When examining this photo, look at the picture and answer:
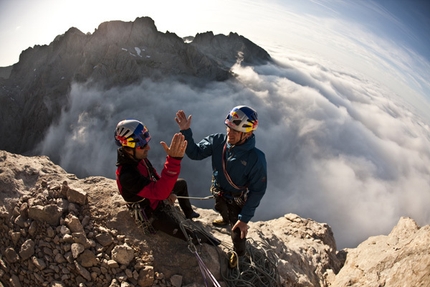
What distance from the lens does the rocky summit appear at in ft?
13.5

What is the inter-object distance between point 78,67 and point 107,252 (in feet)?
340

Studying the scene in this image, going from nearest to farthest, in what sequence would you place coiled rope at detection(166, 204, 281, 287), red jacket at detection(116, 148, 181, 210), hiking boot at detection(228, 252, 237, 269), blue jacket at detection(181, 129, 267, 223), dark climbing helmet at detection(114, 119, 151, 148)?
1. red jacket at detection(116, 148, 181, 210)
2. dark climbing helmet at detection(114, 119, 151, 148)
3. coiled rope at detection(166, 204, 281, 287)
4. blue jacket at detection(181, 129, 267, 223)
5. hiking boot at detection(228, 252, 237, 269)

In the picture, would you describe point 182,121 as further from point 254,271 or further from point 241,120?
point 254,271

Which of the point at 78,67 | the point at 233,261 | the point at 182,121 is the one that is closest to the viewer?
the point at 233,261

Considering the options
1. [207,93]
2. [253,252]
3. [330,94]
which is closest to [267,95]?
[207,93]

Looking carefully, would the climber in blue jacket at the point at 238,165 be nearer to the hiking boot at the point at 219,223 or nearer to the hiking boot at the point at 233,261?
the hiking boot at the point at 233,261

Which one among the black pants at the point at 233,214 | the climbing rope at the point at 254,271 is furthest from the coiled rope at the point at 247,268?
the black pants at the point at 233,214

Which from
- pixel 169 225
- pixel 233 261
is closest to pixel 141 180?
pixel 169 225

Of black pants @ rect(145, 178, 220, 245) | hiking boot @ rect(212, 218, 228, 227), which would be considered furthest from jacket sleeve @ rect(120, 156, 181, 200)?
hiking boot @ rect(212, 218, 228, 227)

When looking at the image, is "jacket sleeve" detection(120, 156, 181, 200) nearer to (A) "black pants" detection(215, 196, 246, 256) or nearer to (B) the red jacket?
(B) the red jacket

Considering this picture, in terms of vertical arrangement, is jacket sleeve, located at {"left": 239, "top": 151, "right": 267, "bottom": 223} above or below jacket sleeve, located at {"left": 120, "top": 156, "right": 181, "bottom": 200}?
above

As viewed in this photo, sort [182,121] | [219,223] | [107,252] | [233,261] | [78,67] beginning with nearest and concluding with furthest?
[107,252] → [233,261] → [182,121] → [219,223] → [78,67]

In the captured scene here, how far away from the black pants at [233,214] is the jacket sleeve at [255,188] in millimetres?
393

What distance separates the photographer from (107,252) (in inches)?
172
